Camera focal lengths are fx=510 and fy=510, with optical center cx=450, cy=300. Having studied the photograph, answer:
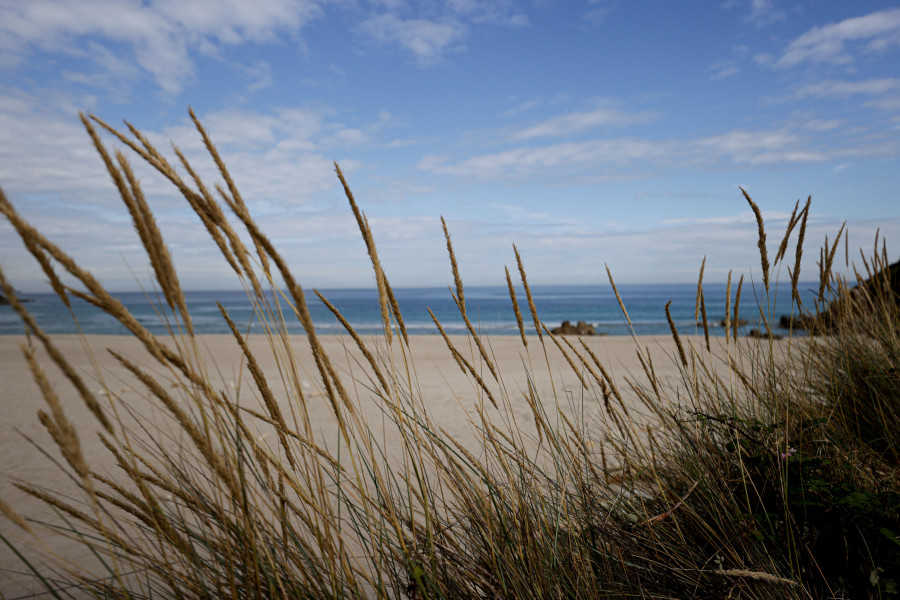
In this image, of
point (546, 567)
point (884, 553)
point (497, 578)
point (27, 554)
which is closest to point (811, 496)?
point (884, 553)

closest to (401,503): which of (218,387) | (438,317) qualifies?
(218,387)

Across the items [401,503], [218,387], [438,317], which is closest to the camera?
[401,503]

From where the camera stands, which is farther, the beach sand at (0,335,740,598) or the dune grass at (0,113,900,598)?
the beach sand at (0,335,740,598)

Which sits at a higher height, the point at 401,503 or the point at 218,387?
the point at 401,503

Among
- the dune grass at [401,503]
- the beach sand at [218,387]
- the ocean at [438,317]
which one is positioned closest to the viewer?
the dune grass at [401,503]

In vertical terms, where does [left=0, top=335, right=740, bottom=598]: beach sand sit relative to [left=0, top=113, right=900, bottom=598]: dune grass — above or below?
below

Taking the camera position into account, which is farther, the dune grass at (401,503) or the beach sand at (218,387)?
the beach sand at (218,387)

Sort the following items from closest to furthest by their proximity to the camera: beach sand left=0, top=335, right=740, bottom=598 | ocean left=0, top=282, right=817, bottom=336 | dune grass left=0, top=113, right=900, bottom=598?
dune grass left=0, top=113, right=900, bottom=598, beach sand left=0, top=335, right=740, bottom=598, ocean left=0, top=282, right=817, bottom=336

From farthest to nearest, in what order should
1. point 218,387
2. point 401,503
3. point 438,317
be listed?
point 438,317 → point 218,387 → point 401,503

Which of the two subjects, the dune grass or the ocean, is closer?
the dune grass

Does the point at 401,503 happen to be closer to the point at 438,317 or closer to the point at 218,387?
the point at 218,387

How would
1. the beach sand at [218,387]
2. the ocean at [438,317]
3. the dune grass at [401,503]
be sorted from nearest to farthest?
the dune grass at [401,503] → the beach sand at [218,387] → the ocean at [438,317]

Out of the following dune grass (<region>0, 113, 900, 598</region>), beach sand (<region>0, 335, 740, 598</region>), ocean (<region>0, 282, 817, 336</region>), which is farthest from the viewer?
ocean (<region>0, 282, 817, 336</region>)

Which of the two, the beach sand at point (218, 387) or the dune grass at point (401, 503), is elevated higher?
the dune grass at point (401, 503)
